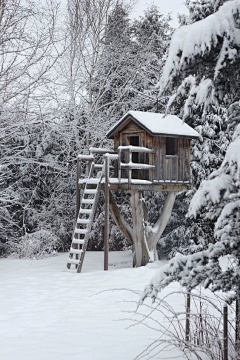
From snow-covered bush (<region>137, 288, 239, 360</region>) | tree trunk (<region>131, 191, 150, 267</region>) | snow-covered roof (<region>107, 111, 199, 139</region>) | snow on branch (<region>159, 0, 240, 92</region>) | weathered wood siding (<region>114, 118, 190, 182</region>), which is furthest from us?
tree trunk (<region>131, 191, 150, 267</region>)

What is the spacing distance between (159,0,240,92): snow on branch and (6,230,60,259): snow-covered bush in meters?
14.1

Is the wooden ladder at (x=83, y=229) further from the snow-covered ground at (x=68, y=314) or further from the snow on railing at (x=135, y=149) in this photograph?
the snow on railing at (x=135, y=149)

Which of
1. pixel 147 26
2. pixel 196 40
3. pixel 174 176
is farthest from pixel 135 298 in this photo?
pixel 147 26

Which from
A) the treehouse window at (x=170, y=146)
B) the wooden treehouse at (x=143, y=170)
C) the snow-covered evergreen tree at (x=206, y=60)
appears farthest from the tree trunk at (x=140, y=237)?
the snow-covered evergreen tree at (x=206, y=60)

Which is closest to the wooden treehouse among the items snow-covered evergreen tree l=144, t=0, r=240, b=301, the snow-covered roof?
the snow-covered roof

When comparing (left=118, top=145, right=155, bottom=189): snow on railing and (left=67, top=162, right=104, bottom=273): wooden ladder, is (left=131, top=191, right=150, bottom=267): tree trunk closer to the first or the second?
(left=118, top=145, right=155, bottom=189): snow on railing

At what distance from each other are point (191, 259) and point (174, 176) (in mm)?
10009

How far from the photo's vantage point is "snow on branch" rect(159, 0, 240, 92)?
4598 mm

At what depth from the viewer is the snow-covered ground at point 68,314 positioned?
6.87 metres

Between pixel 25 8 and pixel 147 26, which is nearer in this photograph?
pixel 25 8

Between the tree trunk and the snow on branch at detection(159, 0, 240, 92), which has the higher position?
the snow on branch at detection(159, 0, 240, 92)

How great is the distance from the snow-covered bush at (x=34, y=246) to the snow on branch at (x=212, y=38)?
46.2 ft

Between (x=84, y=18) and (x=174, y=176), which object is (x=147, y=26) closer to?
(x=84, y=18)

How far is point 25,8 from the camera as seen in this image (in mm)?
9734
